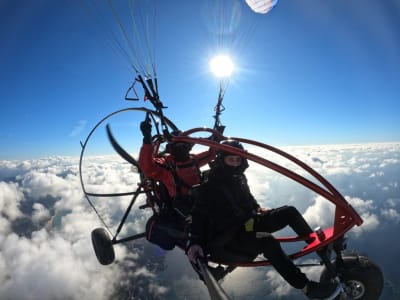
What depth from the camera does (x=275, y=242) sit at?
10.7 feet

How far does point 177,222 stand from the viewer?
174 inches

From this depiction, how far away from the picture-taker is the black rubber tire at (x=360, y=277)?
3287mm

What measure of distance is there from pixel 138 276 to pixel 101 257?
18902cm

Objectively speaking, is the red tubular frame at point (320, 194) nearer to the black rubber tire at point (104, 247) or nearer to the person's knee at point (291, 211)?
the person's knee at point (291, 211)

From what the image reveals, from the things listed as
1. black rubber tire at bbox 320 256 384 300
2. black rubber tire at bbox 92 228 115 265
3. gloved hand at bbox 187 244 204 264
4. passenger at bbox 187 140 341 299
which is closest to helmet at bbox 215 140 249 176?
passenger at bbox 187 140 341 299

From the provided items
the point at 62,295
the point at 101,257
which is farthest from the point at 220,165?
the point at 62,295

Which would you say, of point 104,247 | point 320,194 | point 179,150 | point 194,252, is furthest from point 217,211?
point 104,247

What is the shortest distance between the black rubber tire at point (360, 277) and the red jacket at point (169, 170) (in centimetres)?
282

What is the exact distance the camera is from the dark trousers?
3.02 meters

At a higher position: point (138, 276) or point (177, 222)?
point (177, 222)

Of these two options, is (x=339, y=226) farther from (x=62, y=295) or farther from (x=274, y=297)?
(x=62, y=295)

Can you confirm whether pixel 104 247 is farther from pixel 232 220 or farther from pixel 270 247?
pixel 270 247

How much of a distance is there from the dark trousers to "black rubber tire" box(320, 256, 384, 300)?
637mm

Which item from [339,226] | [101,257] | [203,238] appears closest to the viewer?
[339,226]
